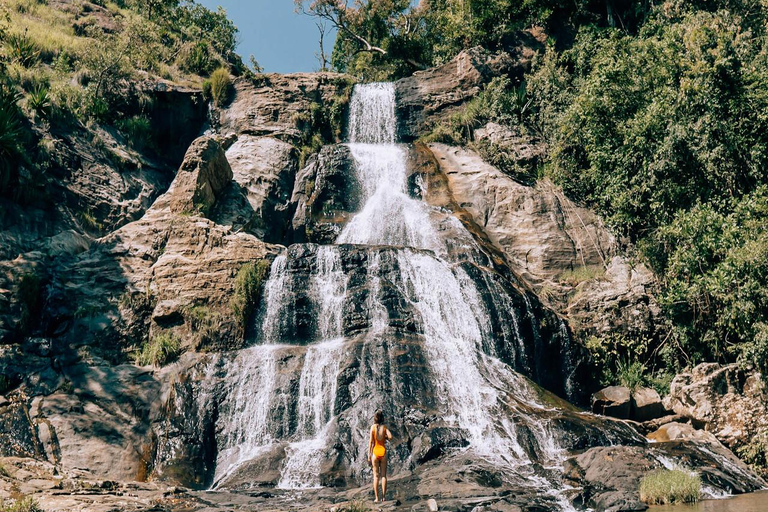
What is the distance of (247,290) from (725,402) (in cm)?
1192

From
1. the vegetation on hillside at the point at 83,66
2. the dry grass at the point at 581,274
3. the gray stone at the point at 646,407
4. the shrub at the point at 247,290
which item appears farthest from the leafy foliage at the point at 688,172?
the vegetation on hillside at the point at 83,66

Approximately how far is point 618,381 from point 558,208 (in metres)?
7.04

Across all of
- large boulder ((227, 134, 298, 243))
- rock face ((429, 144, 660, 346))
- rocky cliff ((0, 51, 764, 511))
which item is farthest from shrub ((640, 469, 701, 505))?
large boulder ((227, 134, 298, 243))

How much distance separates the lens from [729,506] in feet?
29.5

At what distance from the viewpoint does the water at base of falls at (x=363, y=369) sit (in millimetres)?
12422

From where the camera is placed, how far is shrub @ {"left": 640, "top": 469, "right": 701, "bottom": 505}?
9438 millimetres

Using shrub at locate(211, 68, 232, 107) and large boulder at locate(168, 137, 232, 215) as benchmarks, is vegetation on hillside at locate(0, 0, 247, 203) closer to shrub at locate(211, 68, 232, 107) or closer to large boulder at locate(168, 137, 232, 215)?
shrub at locate(211, 68, 232, 107)

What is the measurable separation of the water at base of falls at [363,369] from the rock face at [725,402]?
150 inches

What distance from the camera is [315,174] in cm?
2400

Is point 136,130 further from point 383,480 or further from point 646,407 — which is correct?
point 646,407

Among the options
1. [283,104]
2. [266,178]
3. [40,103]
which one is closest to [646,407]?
[266,178]

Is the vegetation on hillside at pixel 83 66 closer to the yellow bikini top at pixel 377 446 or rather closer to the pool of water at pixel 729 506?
the yellow bikini top at pixel 377 446

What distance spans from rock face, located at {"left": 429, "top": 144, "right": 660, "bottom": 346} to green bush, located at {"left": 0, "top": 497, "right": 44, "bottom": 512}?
14.8m

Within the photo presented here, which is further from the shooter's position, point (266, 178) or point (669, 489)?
point (266, 178)
